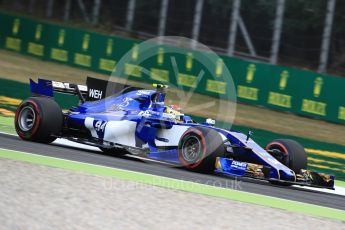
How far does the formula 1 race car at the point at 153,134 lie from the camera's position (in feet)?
31.5

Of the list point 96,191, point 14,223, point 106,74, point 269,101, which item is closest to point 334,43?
point 269,101

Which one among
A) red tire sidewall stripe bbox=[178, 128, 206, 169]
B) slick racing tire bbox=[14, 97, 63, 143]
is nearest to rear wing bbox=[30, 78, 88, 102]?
slick racing tire bbox=[14, 97, 63, 143]

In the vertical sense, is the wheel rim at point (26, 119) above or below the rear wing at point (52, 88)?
below

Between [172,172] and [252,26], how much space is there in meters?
16.9

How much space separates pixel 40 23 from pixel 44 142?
16369mm

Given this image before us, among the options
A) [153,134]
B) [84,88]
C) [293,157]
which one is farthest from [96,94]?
[293,157]

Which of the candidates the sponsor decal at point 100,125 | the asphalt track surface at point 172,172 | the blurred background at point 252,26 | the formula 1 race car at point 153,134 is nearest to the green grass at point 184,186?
the asphalt track surface at point 172,172

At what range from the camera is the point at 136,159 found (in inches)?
444

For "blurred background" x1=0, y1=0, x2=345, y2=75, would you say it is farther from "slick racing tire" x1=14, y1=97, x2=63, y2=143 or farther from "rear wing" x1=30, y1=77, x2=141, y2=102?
"slick racing tire" x1=14, y1=97, x2=63, y2=143

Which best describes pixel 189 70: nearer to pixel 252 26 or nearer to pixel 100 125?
pixel 252 26

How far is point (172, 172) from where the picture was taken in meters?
9.76

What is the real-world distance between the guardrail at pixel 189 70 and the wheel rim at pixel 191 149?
9437mm

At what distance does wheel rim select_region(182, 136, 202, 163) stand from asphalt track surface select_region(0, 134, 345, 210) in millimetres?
192

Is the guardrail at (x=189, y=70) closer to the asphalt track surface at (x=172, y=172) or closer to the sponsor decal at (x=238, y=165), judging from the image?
the asphalt track surface at (x=172, y=172)
